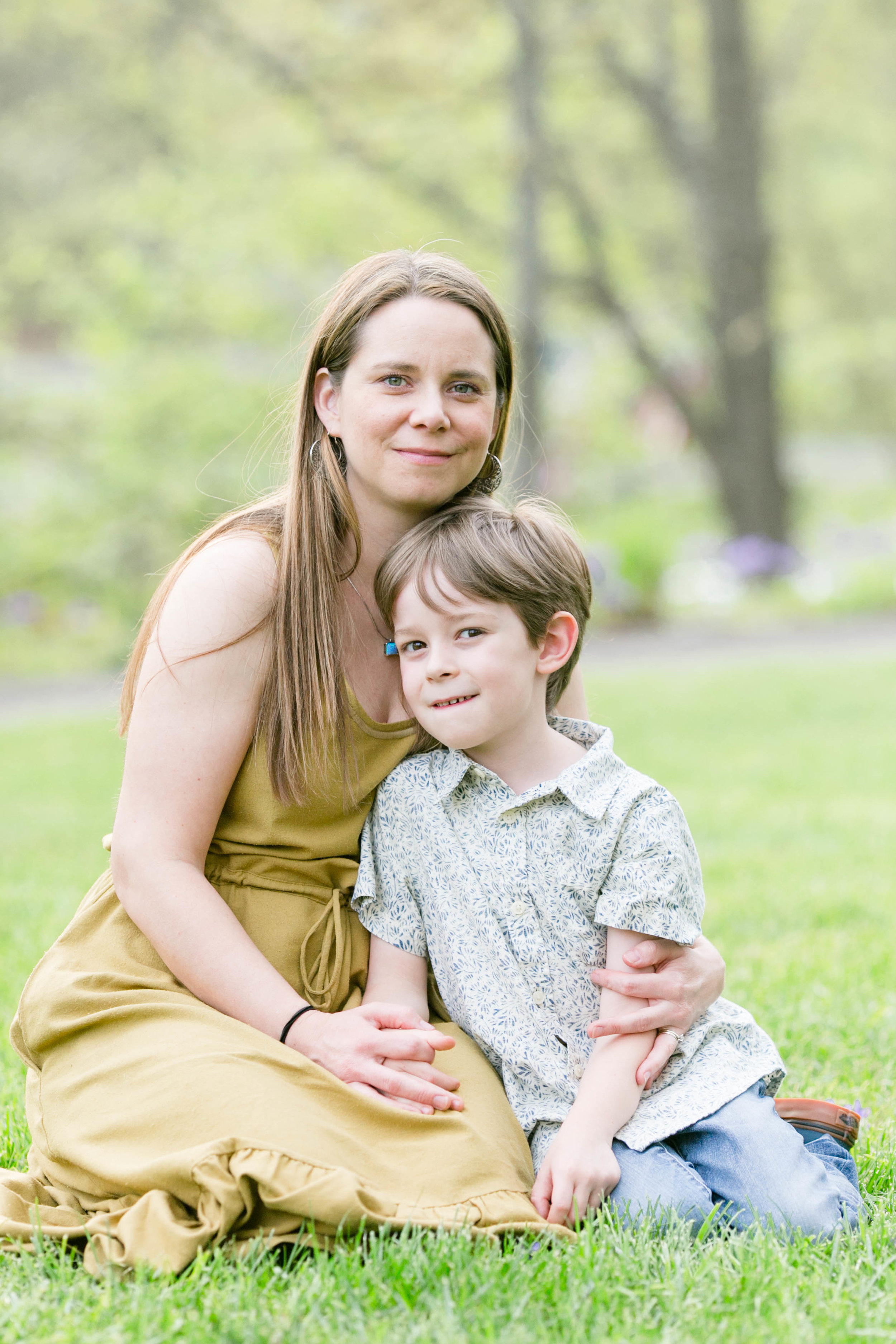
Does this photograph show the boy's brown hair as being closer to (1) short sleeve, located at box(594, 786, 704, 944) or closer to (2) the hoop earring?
(2) the hoop earring

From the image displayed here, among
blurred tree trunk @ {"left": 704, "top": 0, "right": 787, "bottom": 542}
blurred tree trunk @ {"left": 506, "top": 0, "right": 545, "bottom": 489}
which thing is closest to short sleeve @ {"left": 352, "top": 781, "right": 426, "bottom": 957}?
blurred tree trunk @ {"left": 506, "top": 0, "right": 545, "bottom": 489}

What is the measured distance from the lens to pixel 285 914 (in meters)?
2.48

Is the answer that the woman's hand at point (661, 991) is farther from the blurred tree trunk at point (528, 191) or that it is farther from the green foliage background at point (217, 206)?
the green foliage background at point (217, 206)

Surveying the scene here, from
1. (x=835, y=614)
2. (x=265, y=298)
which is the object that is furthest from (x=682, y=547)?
(x=265, y=298)

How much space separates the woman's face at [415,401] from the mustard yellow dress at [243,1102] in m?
0.43

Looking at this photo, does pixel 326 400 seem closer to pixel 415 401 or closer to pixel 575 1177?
pixel 415 401

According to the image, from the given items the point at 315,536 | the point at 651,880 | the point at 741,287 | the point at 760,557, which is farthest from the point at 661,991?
the point at 741,287

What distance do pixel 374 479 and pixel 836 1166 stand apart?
141 cm

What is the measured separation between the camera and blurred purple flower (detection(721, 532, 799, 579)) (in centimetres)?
1389

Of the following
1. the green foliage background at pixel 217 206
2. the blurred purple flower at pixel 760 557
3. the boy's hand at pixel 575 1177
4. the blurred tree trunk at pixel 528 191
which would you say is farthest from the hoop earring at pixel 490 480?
the blurred purple flower at pixel 760 557

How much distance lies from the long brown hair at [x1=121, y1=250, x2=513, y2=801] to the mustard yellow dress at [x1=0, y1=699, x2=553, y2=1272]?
6 centimetres

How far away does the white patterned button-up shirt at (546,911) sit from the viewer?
2.34 metres

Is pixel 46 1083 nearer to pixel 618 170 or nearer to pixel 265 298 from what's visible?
pixel 265 298

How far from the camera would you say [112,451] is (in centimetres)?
1338
